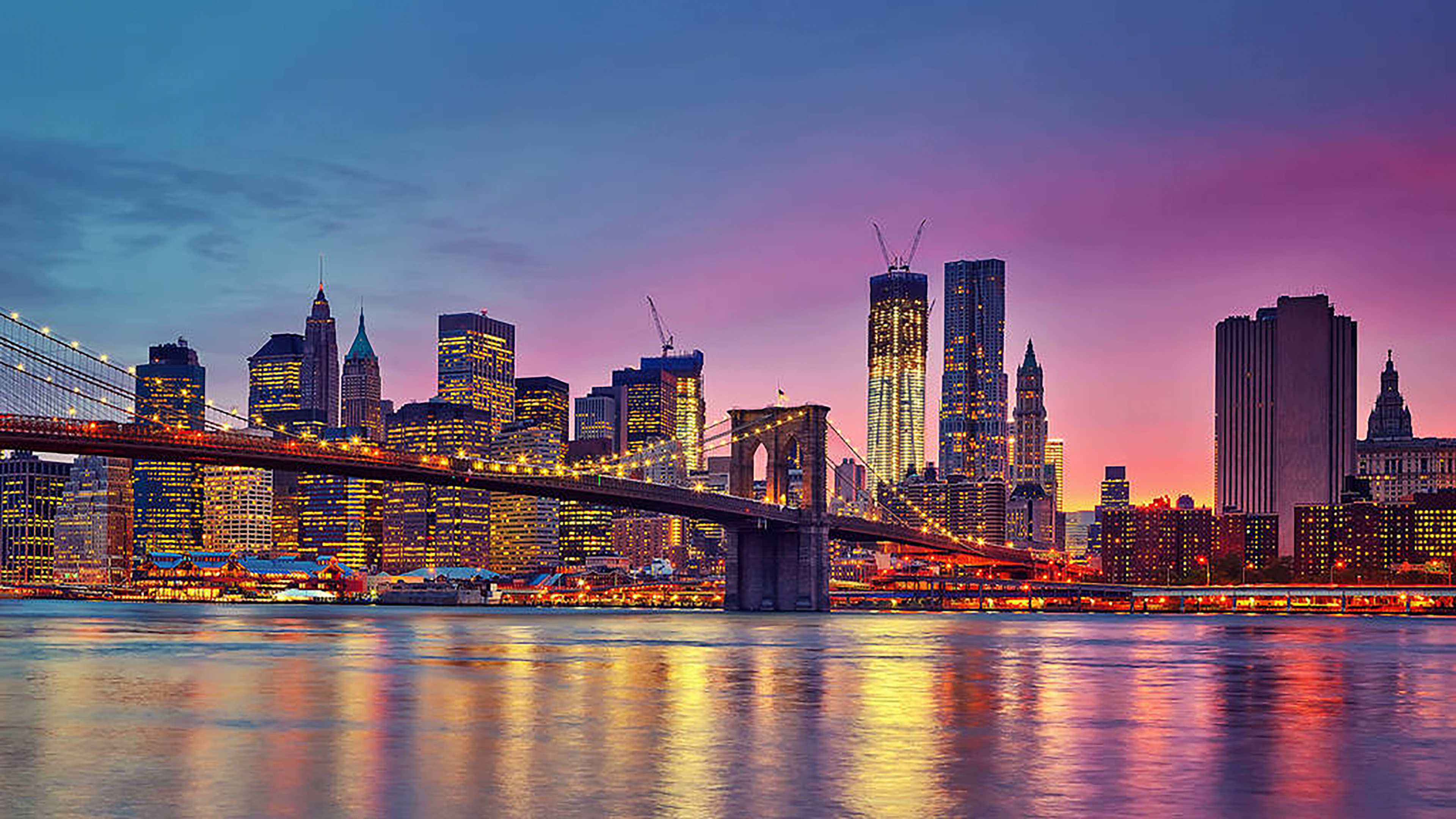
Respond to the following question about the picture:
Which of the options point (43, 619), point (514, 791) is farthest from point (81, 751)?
point (43, 619)

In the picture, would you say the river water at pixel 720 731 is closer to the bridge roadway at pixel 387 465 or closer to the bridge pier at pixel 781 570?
the bridge roadway at pixel 387 465

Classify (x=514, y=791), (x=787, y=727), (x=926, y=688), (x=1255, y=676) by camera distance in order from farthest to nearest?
1. (x=1255, y=676)
2. (x=926, y=688)
3. (x=787, y=727)
4. (x=514, y=791)

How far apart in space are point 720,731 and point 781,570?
83606mm

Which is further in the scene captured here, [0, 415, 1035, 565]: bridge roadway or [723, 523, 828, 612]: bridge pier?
[723, 523, 828, 612]: bridge pier

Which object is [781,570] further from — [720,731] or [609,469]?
[720,731]

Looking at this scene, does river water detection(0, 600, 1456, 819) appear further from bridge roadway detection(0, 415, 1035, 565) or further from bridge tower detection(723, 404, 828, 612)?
bridge tower detection(723, 404, 828, 612)

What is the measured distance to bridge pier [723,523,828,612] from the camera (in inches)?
4390

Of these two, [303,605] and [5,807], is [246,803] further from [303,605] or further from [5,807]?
[303,605]

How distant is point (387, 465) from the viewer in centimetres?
8612

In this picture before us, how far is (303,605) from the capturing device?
185 metres

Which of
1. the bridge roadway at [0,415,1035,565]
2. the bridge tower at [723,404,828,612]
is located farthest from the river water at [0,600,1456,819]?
the bridge tower at [723,404,828,612]

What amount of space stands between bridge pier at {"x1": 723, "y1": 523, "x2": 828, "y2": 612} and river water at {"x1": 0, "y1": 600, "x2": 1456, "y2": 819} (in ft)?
151

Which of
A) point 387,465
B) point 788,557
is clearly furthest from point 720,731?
point 788,557

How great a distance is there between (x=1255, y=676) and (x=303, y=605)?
497 feet
